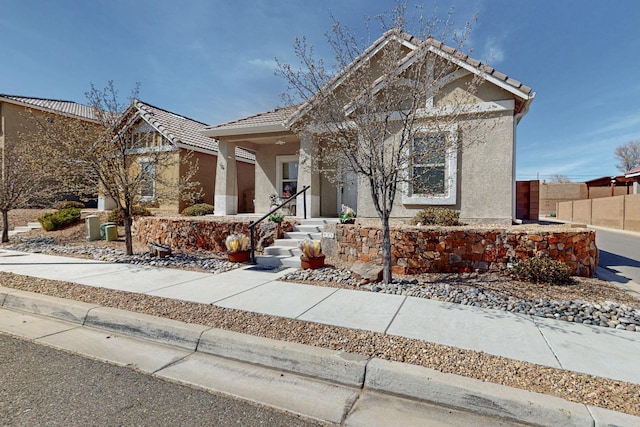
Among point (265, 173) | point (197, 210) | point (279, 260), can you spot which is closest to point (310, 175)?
point (265, 173)

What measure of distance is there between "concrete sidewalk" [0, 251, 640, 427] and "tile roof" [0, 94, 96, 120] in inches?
605

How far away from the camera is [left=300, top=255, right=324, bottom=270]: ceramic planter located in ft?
24.5

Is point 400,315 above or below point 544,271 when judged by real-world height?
below

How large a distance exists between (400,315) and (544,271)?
3311 mm

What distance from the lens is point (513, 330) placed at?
13.9 ft

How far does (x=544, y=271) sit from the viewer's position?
6156 millimetres

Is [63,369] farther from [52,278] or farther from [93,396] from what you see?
[52,278]

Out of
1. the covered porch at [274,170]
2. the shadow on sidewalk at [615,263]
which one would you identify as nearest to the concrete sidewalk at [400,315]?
the shadow on sidewalk at [615,263]

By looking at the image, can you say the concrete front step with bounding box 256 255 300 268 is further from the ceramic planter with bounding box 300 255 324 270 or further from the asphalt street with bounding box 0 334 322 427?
the asphalt street with bounding box 0 334 322 427

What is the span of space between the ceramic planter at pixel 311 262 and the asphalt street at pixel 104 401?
4.36 m

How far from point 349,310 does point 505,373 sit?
87.9 inches

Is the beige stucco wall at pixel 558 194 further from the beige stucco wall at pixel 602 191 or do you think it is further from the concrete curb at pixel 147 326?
the concrete curb at pixel 147 326

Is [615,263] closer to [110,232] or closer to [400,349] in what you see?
[400,349]

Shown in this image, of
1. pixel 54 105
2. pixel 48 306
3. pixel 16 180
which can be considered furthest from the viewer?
pixel 54 105
